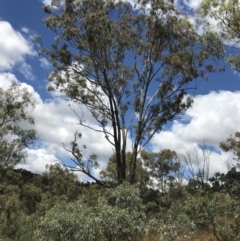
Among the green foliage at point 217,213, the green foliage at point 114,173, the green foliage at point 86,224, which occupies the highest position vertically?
the green foliage at point 114,173

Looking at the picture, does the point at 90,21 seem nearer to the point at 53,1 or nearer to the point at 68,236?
the point at 53,1

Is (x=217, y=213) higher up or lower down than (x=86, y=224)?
higher up

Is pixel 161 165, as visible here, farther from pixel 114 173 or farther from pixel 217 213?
pixel 217 213

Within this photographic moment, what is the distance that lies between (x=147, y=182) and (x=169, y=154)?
3627mm

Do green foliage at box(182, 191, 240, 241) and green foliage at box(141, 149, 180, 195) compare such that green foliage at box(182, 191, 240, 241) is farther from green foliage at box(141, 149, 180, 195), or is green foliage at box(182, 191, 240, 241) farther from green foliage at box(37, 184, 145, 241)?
green foliage at box(141, 149, 180, 195)

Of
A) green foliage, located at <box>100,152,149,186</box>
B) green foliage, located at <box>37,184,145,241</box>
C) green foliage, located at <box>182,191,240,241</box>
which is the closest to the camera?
green foliage, located at <box>37,184,145,241</box>

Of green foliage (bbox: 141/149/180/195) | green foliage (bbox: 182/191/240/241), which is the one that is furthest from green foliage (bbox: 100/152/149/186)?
green foliage (bbox: 182/191/240/241)

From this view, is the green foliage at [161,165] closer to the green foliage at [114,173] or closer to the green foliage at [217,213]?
the green foliage at [114,173]

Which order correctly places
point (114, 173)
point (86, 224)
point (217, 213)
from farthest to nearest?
point (114, 173) < point (217, 213) < point (86, 224)

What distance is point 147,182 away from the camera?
133 feet

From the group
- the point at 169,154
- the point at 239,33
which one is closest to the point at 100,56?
the point at 239,33

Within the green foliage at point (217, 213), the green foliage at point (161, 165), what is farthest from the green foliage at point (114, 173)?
the green foliage at point (217, 213)

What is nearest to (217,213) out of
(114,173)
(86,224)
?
(86,224)

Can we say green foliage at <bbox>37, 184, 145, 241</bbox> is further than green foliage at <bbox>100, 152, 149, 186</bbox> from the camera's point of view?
No
